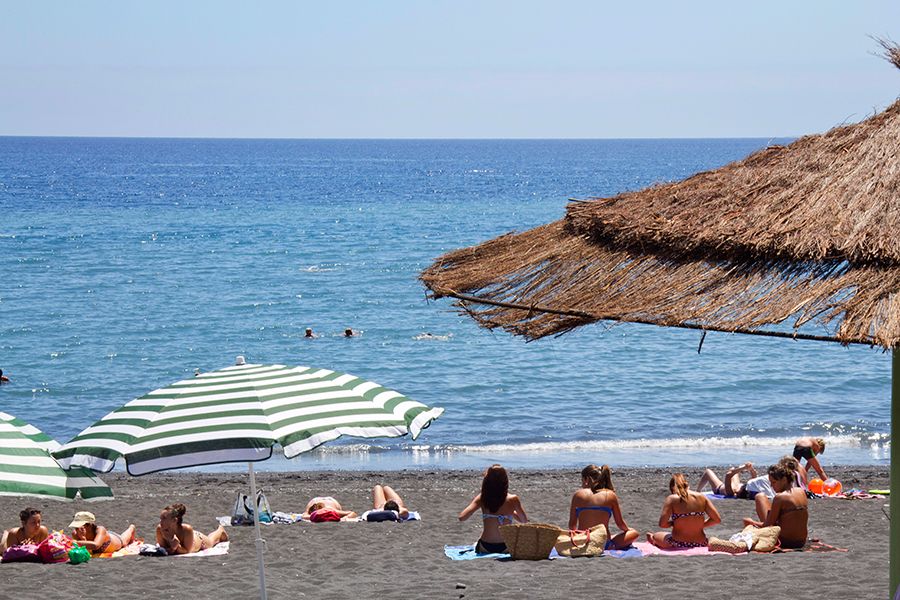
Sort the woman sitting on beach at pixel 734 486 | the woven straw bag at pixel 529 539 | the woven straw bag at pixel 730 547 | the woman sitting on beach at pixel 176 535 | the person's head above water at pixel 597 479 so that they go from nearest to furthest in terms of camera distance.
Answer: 1. the woven straw bag at pixel 529 539
2. the woven straw bag at pixel 730 547
3. the person's head above water at pixel 597 479
4. the woman sitting on beach at pixel 176 535
5. the woman sitting on beach at pixel 734 486

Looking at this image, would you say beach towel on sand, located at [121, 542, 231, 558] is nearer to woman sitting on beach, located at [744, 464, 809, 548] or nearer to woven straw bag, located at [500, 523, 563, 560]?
woven straw bag, located at [500, 523, 563, 560]

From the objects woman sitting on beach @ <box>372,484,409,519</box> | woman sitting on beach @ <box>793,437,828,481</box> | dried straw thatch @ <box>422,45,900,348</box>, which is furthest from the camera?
woman sitting on beach @ <box>793,437,828,481</box>

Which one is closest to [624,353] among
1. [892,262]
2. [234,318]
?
[234,318]

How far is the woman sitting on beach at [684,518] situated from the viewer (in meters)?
10.2

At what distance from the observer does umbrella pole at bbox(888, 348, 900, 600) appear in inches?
225

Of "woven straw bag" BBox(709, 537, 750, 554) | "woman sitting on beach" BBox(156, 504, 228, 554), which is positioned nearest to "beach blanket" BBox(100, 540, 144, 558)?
"woman sitting on beach" BBox(156, 504, 228, 554)

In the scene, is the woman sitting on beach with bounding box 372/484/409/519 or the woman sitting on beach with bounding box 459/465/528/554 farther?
the woman sitting on beach with bounding box 372/484/409/519

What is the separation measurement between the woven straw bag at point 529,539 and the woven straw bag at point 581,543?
0.15 meters

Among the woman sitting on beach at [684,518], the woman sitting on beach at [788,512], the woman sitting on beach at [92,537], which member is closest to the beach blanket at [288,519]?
the woman sitting on beach at [92,537]

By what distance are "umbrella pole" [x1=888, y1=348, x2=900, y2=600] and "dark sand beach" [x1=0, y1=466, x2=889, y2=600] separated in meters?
2.53

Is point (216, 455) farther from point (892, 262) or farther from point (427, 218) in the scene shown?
point (427, 218)

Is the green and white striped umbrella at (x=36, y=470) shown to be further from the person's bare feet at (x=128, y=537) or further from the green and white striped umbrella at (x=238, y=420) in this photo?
the person's bare feet at (x=128, y=537)

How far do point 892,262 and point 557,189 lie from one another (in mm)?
95749

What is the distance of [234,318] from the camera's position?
112 feet
